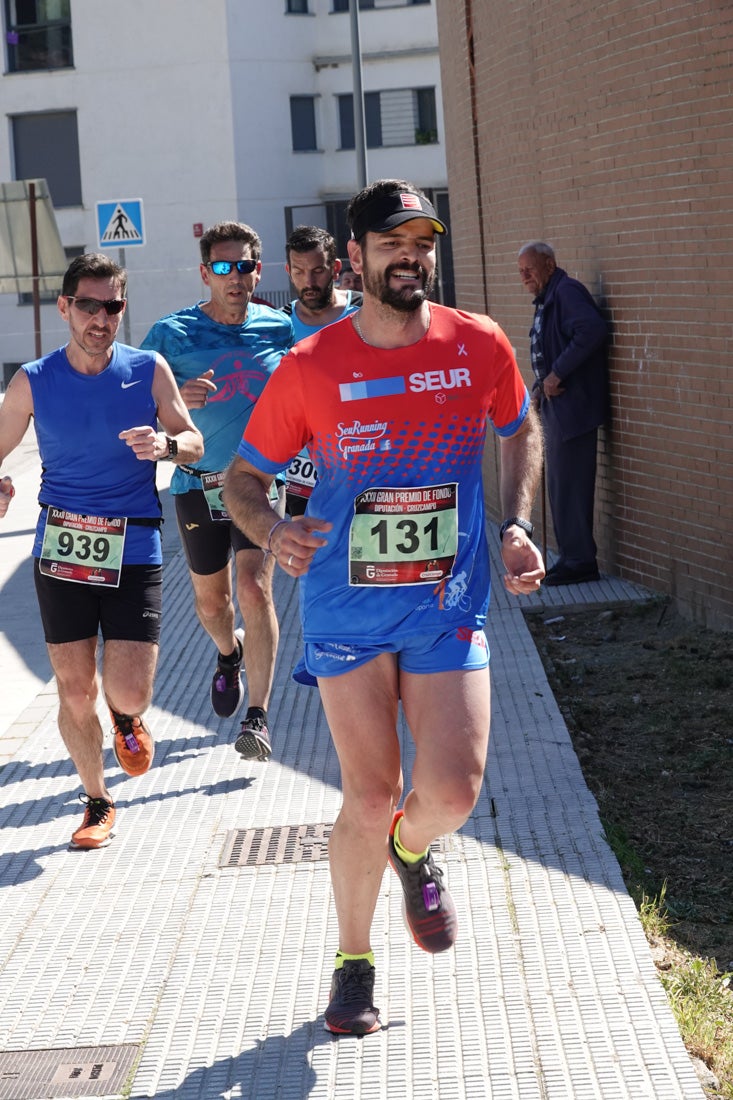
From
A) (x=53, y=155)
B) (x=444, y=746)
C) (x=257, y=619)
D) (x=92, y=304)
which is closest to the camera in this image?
(x=444, y=746)

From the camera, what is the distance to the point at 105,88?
42.1 m

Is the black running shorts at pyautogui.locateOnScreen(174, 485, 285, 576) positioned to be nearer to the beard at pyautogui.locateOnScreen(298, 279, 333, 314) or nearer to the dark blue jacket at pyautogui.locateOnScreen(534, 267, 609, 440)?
the beard at pyautogui.locateOnScreen(298, 279, 333, 314)

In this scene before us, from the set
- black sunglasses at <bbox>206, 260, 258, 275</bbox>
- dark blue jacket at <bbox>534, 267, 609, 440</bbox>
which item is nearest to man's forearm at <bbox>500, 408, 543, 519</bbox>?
black sunglasses at <bbox>206, 260, 258, 275</bbox>

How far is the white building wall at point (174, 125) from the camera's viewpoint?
41188 millimetres

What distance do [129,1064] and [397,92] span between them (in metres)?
43.2

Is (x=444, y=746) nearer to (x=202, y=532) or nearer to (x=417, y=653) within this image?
(x=417, y=653)

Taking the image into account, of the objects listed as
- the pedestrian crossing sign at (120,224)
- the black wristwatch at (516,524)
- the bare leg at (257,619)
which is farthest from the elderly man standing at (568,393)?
the pedestrian crossing sign at (120,224)

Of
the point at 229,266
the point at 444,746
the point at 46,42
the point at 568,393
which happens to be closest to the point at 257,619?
the point at 229,266

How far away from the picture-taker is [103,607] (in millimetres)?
6125

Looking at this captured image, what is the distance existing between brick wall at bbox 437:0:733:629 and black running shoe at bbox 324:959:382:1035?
4768mm

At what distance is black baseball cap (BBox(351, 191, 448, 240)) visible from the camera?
4113 mm

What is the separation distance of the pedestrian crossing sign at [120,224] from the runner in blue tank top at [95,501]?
13.1 m

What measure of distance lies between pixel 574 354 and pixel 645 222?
1.08m

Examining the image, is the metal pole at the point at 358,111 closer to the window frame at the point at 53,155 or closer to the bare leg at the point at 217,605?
the bare leg at the point at 217,605
